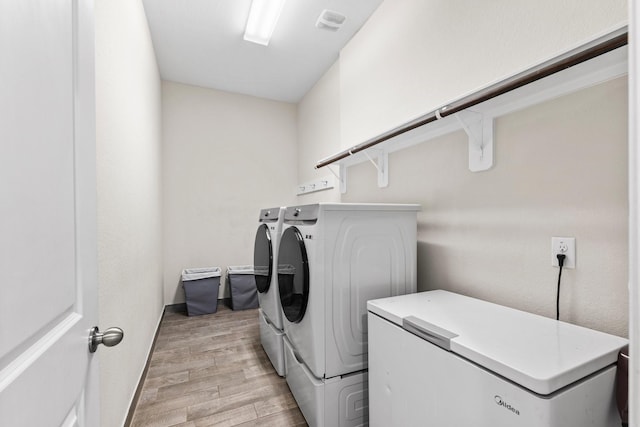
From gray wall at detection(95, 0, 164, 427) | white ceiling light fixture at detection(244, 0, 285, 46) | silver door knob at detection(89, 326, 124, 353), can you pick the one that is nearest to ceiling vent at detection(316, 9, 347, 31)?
white ceiling light fixture at detection(244, 0, 285, 46)

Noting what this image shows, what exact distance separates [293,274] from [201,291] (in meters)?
2.08

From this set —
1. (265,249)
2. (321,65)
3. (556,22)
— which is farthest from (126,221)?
(321,65)

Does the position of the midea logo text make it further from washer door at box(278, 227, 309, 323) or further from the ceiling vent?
the ceiling vent

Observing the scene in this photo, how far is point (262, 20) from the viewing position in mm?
2342

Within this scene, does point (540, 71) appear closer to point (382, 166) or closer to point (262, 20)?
point (382, 166)

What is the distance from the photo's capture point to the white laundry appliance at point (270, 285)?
1.92m

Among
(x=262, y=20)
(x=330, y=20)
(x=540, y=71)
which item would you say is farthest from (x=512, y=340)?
(x=262, y=20)

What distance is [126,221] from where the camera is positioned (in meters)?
1.51

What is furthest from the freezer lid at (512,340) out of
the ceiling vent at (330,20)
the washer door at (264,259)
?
the ceiling vent at (330,20)

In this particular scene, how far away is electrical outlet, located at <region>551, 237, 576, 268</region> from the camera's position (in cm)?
106

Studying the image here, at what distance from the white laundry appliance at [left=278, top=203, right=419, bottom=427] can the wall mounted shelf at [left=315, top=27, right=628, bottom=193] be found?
1.50 feet

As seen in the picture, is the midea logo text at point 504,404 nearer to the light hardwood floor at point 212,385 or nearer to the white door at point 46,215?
the white door at point 46,215

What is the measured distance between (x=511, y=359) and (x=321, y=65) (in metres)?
3.04

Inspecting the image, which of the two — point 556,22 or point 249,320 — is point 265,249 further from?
point 556,22
